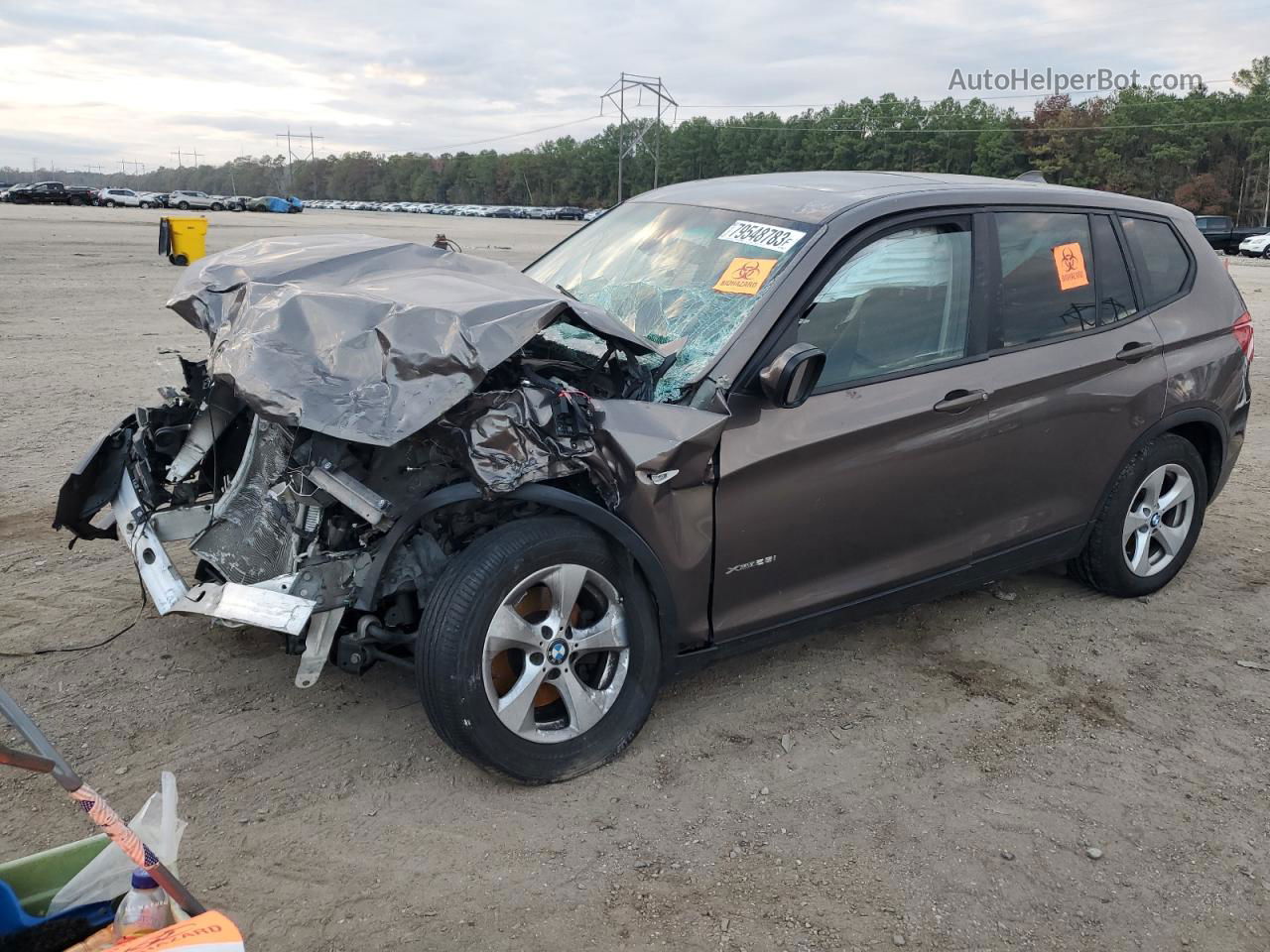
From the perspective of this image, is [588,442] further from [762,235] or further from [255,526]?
[762,235]

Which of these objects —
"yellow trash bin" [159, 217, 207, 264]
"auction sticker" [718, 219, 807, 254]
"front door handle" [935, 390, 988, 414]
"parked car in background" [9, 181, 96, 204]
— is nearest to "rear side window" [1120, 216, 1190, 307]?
"front door handle" [935, 390, 988, 414]

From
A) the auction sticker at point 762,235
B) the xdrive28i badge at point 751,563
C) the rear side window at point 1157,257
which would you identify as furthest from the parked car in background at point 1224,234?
the xdrive28i badge at point 751,563

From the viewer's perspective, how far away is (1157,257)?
455cm

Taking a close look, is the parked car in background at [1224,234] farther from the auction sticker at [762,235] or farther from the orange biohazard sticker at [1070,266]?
the auction sticker at [762,235]

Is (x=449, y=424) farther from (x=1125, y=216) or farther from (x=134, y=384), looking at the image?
(x=134, y=384)

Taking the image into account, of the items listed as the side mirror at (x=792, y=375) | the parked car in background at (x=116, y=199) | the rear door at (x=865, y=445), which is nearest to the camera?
the side mirror at (x=792, y=375)

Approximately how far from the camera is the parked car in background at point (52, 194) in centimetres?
5669

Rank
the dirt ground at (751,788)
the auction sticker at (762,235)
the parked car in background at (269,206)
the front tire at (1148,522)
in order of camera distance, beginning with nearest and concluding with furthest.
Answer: the dirt ground at (751,788) → the auction sticker at (762,235) → the front tire at (1148,522) → the parked car in background at (269,206)

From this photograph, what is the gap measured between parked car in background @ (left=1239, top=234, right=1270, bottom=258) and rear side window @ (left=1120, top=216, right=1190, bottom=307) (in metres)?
36.7

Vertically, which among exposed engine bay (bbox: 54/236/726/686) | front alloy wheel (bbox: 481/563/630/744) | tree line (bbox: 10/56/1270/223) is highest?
tree line (bbox: 10/56/1270/223)

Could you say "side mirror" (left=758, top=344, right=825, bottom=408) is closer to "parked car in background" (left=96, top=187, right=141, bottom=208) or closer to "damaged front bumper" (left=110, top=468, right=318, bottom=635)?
"damaged front bumper" (left=110, top=468, right=318, bottom=635)

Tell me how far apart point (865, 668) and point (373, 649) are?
1943 mm

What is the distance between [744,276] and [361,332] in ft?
4.50

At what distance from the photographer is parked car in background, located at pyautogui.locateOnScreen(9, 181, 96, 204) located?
56.7m
